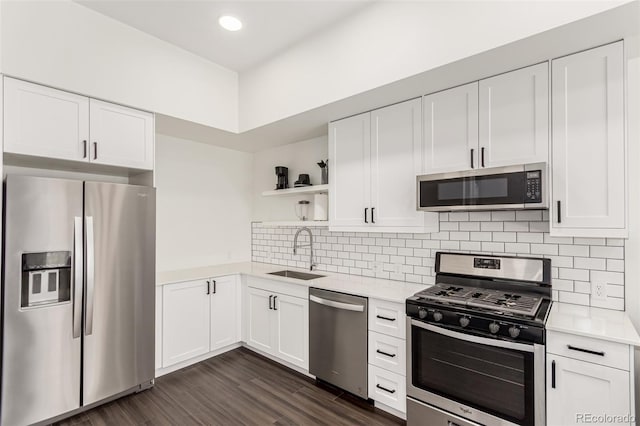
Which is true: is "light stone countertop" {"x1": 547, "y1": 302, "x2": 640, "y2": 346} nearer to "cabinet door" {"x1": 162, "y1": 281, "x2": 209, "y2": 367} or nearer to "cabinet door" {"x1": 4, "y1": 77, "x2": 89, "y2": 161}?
"cabinet door" {"x1": 162, "y1": 281, "x2": 209, "y2": 367}

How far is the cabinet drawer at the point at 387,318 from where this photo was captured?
236 cm

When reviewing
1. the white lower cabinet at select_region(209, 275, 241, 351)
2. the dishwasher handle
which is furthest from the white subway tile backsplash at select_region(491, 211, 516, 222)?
the white lower cabinet at select_region(209, 275, 241, 351)

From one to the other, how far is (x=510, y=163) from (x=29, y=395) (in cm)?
362

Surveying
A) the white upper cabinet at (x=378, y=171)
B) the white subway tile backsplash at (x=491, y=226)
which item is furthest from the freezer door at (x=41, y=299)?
the white subway tile backsplash at (x=491, y=226)

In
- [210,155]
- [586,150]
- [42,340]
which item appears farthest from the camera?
[210,155]

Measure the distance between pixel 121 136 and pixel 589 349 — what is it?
353 cm

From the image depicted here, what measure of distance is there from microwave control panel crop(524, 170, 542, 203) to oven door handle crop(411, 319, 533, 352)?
0.84 metres

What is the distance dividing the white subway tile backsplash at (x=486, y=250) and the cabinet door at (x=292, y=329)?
2.25 feet

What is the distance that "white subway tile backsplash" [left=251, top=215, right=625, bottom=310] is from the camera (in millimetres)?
2043

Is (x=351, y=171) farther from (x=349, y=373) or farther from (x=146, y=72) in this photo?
(x=146, y=72)

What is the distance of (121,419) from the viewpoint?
2439mm

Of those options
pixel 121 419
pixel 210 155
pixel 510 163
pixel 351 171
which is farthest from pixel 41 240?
pixel 510 163

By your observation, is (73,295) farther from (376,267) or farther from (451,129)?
(451,129)

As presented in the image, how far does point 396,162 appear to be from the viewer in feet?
8.82
